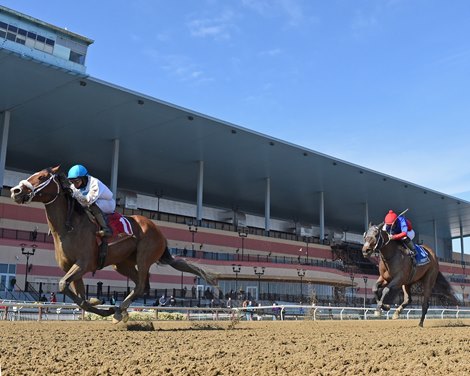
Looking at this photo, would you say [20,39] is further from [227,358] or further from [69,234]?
[227,358]

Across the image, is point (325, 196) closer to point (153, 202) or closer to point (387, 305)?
point (153, 202)

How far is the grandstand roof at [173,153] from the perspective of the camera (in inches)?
1357

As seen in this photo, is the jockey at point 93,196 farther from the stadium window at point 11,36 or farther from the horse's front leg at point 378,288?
the stadium window at point 11,36

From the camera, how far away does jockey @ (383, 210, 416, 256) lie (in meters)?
12.2

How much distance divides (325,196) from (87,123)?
32425 millimetres

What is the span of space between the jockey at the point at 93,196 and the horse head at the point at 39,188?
321 millimetres

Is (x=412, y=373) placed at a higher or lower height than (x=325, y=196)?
lower

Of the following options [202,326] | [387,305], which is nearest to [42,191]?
[202,326]

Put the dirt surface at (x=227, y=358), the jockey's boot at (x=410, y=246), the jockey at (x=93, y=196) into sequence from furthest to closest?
the jockey's boot at (x=410, y=246), the jockey at (x=93, y=196), the dirt surface at (x=227, y=358)

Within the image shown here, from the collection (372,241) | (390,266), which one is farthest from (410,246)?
(372,241)

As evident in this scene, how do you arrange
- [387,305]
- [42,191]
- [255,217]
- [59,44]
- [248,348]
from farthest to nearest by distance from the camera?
[255,217] → [59,44] → [387,305] → [42,191] → [248,348]

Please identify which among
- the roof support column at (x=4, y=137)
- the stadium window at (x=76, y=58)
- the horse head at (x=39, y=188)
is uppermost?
the stadium window at (x=76, y=58)

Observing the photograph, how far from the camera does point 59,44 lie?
1439 inches

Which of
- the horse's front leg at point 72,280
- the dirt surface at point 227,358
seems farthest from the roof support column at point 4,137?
the dirt surface at point 227,358
